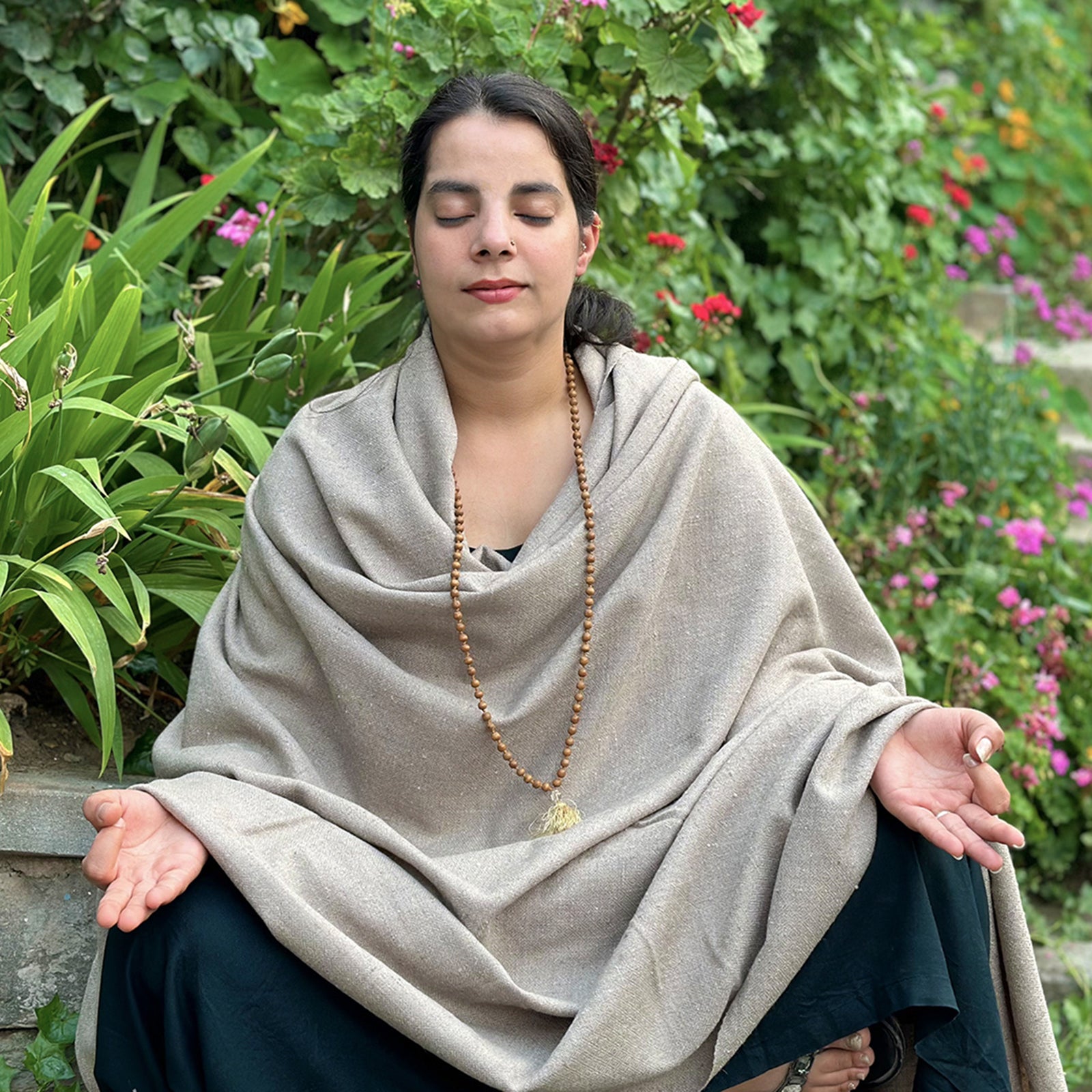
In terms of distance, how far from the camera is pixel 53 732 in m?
2.77

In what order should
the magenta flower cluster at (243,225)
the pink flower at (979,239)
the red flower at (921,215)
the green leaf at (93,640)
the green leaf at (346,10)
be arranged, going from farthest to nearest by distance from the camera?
the pink flower at (979,239)
the red flower at (921,215)
the green leaf at (346,10)
the magenta flower cluster at (243,225)
the green leaf at (93,640)

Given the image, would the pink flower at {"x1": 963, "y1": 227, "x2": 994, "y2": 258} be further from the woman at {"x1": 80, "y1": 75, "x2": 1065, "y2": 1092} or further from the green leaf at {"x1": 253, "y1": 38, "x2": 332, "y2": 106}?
the woman at {"x1": 80, "y1": 75, "x2": 1065, "y2": 1092}

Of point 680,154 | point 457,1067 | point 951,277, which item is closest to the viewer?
point 457,1067

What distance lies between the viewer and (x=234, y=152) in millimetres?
3637

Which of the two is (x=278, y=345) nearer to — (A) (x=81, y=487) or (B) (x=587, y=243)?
→ (A) (x=81, y=487)

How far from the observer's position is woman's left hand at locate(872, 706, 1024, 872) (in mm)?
2008

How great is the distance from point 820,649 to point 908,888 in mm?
483

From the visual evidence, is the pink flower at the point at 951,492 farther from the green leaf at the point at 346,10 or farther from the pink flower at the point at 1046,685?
the green leaf at the point at 346,10

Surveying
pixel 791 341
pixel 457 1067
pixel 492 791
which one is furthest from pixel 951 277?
pixel 457 1067

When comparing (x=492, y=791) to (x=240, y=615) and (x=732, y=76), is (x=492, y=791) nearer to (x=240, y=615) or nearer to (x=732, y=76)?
(x=240, y=615)

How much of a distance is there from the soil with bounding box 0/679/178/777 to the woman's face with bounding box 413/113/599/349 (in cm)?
106

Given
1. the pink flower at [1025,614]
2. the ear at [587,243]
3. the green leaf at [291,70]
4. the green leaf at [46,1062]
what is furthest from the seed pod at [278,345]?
the pink flower at [1025,614]

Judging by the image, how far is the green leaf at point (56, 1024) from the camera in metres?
2.39

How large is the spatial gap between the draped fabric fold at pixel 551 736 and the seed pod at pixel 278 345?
0.43 feet
